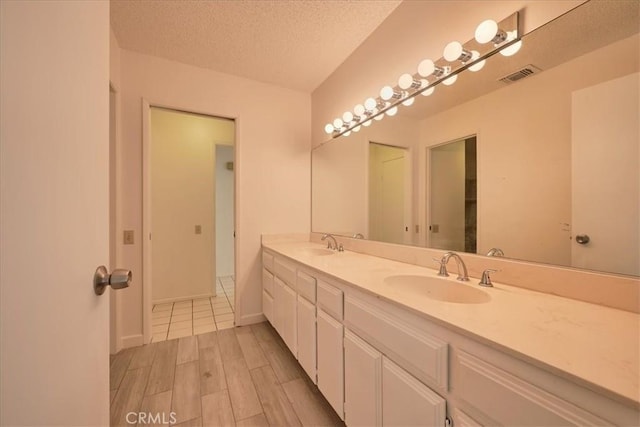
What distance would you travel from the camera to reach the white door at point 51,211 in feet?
1.07

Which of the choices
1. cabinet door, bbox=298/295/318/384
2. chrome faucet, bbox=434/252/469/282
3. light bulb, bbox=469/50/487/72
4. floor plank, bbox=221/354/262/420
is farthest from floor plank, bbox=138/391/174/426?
light bulb, bbox=469/50/487/72

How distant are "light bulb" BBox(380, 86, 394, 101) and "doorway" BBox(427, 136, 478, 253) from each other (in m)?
0.49

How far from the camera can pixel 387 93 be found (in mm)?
1690

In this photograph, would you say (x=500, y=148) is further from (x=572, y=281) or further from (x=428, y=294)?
(x=428, y=294)

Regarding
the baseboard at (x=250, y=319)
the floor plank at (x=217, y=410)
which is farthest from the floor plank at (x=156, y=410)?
the baseboard at (x=250, y=319)

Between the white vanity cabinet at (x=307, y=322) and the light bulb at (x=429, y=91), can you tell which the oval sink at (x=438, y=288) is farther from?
the light bulb at (x=429, y=91)

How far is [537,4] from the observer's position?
1025 mm

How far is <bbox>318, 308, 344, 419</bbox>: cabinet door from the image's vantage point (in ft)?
3.91

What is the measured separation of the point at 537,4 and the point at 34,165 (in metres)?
1.69

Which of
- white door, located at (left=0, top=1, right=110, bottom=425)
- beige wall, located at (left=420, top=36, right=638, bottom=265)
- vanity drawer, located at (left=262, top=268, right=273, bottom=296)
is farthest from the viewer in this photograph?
vanity drawer, located at (left=262, top=268, right=273, bottom=296)

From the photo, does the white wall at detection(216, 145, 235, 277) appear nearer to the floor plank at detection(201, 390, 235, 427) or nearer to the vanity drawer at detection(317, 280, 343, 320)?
the floor plank at detection(201, 390, 235, 427)

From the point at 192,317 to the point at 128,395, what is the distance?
1167mm

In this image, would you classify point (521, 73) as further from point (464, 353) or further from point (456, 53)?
point (464, 353)

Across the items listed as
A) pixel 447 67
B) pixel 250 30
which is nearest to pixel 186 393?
pixel 447 67
